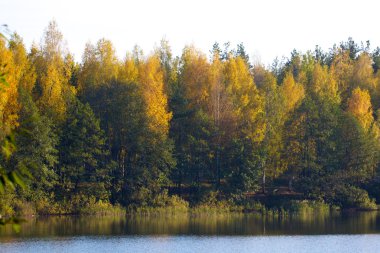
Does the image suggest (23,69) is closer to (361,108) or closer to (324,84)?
(361,108)

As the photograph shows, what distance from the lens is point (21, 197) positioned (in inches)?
1925

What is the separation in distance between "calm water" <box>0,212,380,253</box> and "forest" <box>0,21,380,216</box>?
4378 millimetres

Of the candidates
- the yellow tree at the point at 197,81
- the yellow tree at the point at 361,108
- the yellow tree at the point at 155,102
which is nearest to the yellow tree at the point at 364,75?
the yellow tree at the point at 361,108

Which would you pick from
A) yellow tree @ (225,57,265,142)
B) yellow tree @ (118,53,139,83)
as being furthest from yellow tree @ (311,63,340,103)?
yellow tree @ (118,53,139,83)

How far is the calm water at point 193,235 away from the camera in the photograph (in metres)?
34.6

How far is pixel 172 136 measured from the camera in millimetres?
61688

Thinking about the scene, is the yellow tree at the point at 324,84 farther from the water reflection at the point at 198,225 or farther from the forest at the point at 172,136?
the water reflection at the point at 198,225

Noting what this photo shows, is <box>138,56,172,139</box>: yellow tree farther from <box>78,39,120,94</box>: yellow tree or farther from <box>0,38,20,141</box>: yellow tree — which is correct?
<box>0,38,20,141</box>: yellow tree

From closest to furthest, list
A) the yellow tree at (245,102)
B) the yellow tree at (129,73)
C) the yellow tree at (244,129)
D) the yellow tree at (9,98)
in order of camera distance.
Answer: the yellow tree at (9,98)
the yellow tree at (244,129)
the yellow tree at (129,73)
the yellow tree at (245,102)

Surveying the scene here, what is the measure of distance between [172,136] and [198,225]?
17302mm

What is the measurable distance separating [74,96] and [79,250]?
2341 centimetres

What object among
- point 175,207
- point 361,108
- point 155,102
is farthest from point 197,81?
point 361,108

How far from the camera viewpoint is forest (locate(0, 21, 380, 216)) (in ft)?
170

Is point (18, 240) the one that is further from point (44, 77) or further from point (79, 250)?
point (44, 77)
